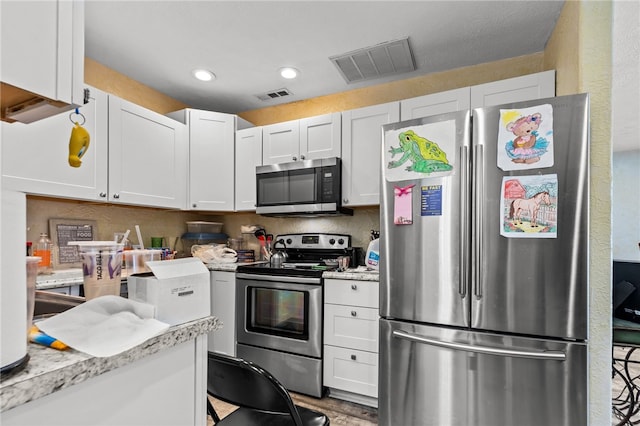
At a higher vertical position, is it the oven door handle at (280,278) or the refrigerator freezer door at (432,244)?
the refrigerator freezer door at (432,244)

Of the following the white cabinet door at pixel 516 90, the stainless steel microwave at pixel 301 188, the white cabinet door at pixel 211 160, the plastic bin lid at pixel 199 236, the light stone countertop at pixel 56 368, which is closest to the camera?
the light stone countertop at pixel 56 368

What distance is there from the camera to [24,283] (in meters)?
0.50

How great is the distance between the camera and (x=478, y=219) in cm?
159

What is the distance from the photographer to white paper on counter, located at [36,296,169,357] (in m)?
0.60

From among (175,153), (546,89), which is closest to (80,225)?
(175,153)

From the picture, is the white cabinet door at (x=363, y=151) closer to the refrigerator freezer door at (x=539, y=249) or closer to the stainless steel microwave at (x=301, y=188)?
the stainless steel microwave at (x=301, y=188)

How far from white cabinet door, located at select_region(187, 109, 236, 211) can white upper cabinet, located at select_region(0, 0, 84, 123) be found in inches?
96.9

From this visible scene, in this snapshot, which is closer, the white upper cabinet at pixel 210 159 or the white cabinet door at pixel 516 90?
the white cabinet door at pixel 516 90

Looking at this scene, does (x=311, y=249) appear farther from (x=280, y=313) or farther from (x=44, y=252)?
(x=44, y=252)

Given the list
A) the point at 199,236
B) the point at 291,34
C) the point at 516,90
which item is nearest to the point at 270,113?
the point at 291,34

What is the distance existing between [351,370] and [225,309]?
1.16 meters

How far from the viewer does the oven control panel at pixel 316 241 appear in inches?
114

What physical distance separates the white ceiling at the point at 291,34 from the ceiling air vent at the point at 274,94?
211 millimetres

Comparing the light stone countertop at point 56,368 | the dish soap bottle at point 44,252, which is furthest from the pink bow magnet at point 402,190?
the dish soap bottle at point 44,252
